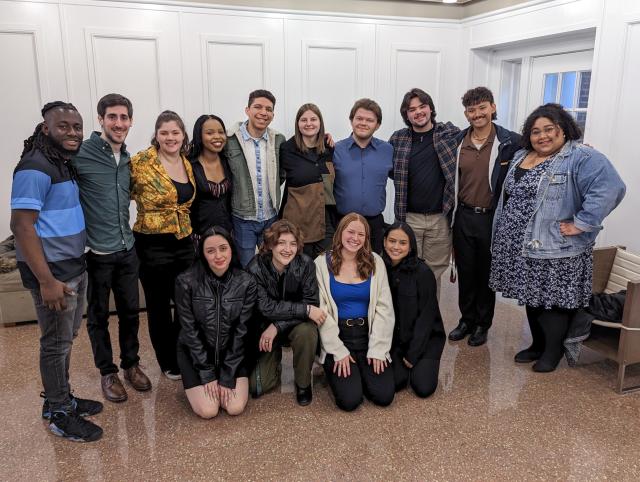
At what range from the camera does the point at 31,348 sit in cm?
318

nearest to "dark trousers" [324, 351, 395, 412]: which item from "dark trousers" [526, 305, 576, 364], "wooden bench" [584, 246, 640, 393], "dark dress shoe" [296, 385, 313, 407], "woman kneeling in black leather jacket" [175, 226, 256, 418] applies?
"dark dress shoe" [296, 385, 313, 407]

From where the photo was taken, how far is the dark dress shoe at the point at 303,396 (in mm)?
2559

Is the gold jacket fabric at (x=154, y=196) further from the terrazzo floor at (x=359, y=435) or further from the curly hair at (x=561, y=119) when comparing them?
the curly hair at (x=561, y=119)

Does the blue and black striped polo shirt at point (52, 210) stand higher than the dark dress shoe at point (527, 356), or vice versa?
the blue and black striped polo shirt at point (52, 210)

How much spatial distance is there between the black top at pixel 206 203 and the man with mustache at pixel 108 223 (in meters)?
0.35

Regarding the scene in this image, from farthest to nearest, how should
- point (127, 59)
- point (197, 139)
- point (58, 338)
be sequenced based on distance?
point (127, 59)
point (197, 139)
point (58, 338)

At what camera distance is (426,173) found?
10.3ft

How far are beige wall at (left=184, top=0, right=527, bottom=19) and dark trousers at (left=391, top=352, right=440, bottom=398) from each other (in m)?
2.95

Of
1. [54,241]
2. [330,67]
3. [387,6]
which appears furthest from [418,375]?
[387,6]

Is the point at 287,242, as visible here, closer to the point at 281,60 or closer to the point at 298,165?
the point at 298,165

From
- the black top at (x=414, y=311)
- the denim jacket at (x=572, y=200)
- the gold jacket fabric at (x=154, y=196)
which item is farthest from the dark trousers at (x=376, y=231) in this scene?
the gold jacket fabric at (x=154, y=196)

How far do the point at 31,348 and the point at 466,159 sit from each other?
9.53 feet

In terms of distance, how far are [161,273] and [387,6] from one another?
3.16 m

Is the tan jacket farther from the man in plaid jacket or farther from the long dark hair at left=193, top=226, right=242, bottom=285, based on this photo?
the man in plaid jacket
